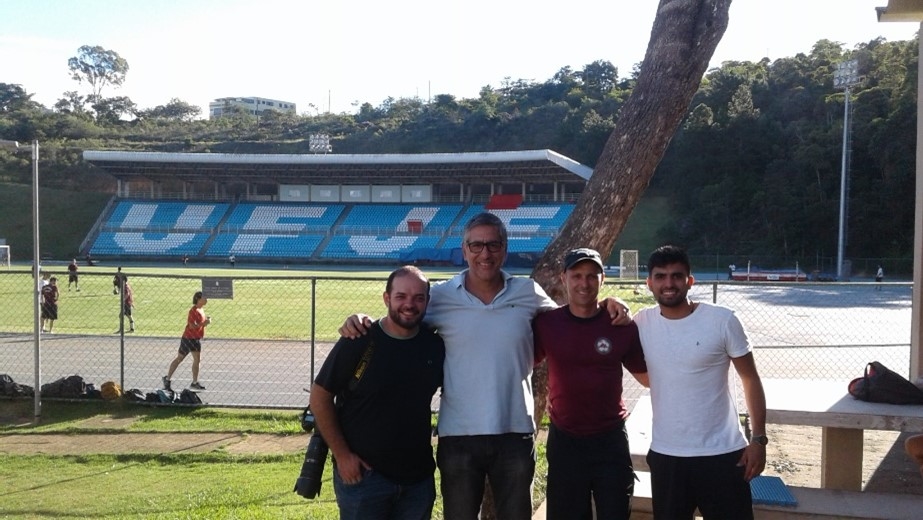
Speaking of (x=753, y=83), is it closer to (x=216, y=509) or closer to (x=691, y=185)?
(x=691, y=185)

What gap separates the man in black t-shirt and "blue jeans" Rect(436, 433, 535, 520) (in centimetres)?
15

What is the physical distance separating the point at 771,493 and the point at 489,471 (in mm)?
1741

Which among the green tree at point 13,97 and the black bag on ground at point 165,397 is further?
the green tree at point 13,97

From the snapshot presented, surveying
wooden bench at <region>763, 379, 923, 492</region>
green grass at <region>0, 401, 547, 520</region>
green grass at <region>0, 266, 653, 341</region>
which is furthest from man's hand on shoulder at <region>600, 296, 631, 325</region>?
green grass at <region>0, 266, 653, 341</region>

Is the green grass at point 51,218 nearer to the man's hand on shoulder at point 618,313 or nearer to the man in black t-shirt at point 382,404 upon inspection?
the man in black t-shirt at point 382,404

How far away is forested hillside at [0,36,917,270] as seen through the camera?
49.3 meters

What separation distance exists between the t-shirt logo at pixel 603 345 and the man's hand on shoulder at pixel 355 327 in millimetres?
973

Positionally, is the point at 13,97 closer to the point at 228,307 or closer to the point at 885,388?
the point at 228,307

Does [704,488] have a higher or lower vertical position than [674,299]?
lower

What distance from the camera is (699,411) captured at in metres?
3.28

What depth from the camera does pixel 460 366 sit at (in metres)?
3.30

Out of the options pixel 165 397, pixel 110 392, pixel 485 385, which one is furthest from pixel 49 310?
pixel 485 385

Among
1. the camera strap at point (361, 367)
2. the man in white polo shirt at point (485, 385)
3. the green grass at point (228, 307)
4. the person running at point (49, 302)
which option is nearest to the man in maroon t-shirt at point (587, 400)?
the man in white polo shirt at point (485, 385)

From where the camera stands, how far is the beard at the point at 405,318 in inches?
127
